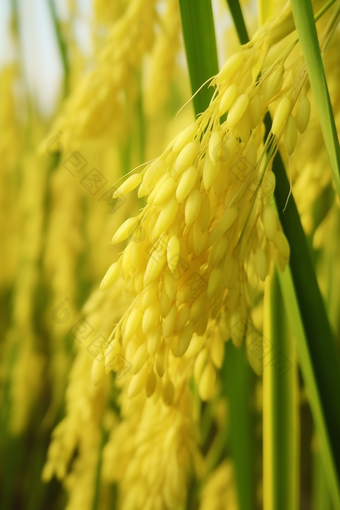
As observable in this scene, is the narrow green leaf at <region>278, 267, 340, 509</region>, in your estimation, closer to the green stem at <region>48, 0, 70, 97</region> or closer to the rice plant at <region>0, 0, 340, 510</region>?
the rice plant at <region>0, 0, 340, 510</region>

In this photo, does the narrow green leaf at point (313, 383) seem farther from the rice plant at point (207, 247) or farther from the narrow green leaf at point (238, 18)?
the narrow green leaf at point (238, 18)

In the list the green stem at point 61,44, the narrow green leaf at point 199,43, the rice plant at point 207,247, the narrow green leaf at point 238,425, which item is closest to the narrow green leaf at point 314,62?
the rice plant at point 207,247

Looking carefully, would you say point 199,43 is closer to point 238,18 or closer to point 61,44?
point 238,18

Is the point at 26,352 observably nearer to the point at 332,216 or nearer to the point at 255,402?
the point at 255,402

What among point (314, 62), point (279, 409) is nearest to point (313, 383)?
point (279, 409)

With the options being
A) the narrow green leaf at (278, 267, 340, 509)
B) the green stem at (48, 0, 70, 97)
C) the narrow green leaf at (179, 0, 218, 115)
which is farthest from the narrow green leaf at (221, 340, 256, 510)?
the green stem at (48, 0, 70, 97)

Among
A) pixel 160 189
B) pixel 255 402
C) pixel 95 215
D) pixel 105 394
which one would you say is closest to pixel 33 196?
pixel 95 215
